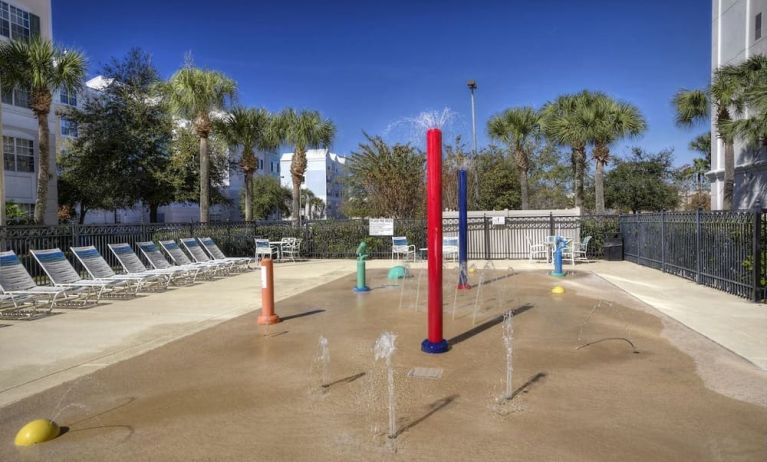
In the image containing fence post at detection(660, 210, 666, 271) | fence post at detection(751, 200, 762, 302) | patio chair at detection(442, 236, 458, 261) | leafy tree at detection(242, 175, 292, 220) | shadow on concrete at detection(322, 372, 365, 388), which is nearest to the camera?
shadow on concrete at detection(322, 372, 365, 388)

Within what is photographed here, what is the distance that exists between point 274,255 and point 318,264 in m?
3.45

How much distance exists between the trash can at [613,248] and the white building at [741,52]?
9.14 metres

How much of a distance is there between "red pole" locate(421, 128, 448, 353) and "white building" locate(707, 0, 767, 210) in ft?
74.2

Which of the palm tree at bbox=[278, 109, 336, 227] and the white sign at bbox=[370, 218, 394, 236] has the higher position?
the palm tree at bbox=[278, 109, 336, 227]

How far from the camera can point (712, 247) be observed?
37.4 ft

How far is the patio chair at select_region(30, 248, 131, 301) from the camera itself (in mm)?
10648

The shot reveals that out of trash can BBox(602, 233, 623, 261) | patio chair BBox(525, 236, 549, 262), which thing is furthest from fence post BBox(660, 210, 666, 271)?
patio chair BBox(525, 236, 549, 262)

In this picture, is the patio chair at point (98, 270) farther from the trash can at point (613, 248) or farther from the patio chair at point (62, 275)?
the trash can at point (613, 248)

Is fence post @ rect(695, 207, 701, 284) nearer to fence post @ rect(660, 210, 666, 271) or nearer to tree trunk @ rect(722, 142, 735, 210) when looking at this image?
fence post @ rect(660, 210, 666, 271)

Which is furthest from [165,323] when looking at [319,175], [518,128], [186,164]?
[319,175]

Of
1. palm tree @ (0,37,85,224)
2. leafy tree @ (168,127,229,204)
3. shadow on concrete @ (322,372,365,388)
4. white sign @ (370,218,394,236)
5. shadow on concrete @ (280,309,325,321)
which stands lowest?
shadow on concrete @ (322,372,365,388)

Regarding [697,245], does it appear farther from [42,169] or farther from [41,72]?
[42,169]

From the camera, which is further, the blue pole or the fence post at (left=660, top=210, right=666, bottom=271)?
the fence post at (left=660, top=210, right=666, bottom=271)

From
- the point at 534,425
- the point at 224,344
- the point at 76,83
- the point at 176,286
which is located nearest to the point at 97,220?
the point at 76,83
